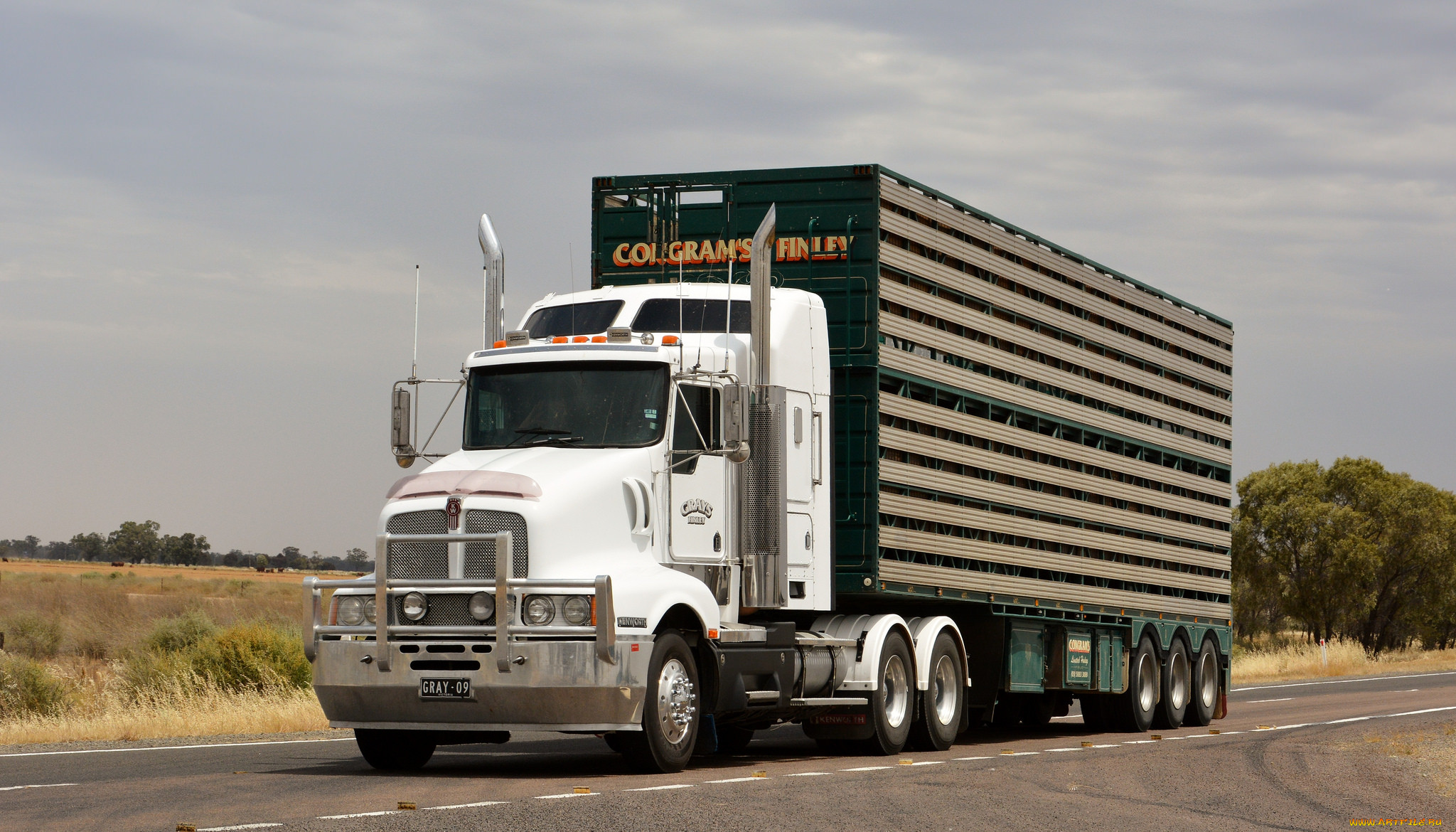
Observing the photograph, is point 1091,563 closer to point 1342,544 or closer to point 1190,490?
point 1190,490

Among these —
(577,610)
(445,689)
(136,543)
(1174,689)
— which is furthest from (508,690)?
(136,543)

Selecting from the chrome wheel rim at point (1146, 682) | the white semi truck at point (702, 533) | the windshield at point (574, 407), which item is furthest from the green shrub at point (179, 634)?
the windshield at point (574, 407)

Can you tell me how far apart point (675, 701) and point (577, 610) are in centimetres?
116

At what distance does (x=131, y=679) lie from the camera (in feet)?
82.4

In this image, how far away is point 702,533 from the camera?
537 inches

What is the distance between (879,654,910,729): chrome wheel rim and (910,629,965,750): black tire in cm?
40

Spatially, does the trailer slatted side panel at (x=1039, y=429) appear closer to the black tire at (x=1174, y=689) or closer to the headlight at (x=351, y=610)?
the black tire at (x=1174, y=689)

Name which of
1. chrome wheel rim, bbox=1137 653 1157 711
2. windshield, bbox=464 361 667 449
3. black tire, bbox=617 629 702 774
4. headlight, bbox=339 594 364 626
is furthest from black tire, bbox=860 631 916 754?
chrome wheel rim, bbox=1137 653 1157 711

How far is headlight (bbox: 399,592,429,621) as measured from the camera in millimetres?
12391

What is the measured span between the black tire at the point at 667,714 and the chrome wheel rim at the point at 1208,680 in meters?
11.9

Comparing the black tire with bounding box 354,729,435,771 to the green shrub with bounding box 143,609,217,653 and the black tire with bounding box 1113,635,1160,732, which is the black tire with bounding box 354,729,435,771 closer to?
the black tire with bounding box 1113,635,1160,732

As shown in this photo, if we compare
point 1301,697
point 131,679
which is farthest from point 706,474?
point 1301,697

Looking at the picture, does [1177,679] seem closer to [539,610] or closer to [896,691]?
[896,691]

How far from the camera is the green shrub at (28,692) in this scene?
23.0 metres
